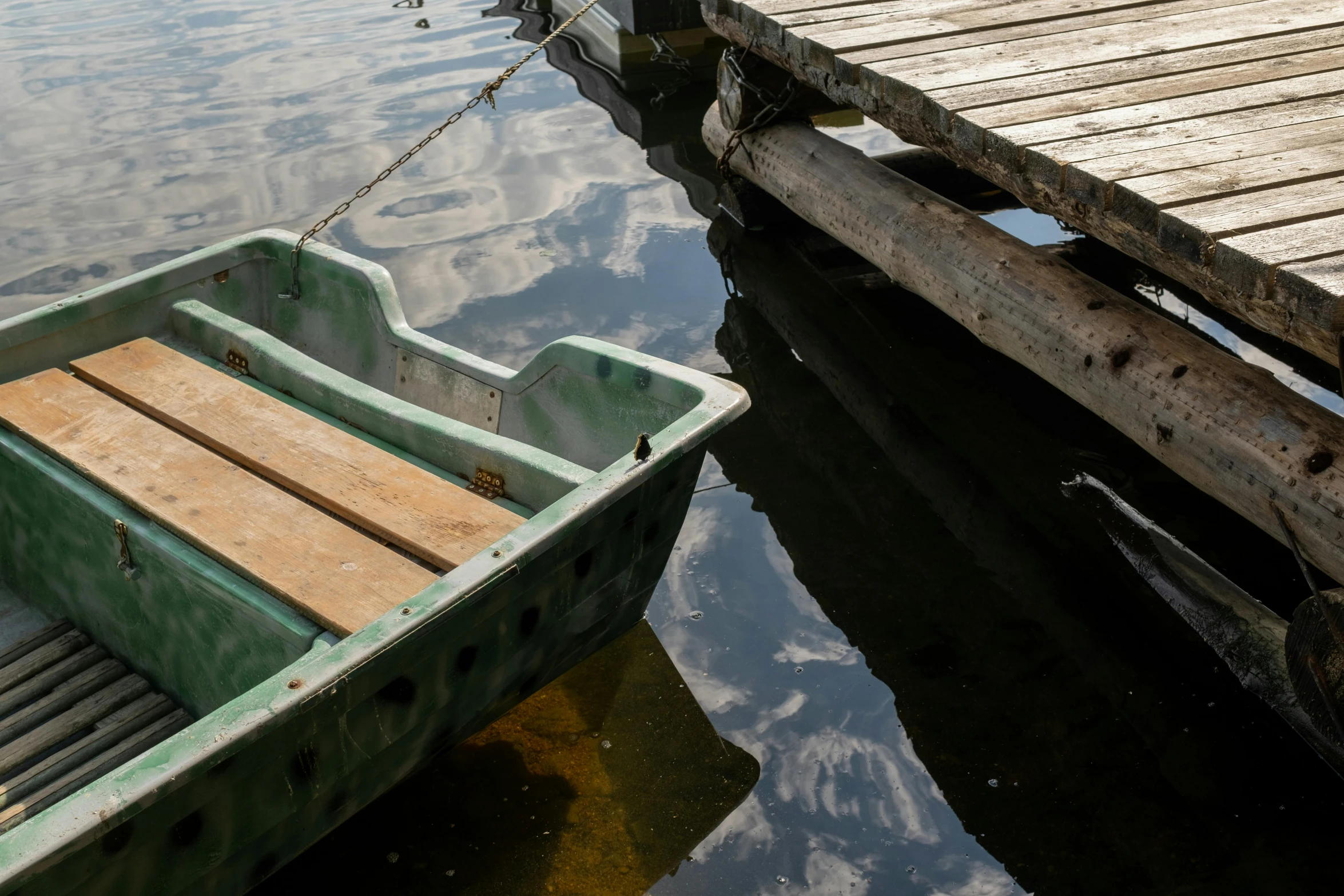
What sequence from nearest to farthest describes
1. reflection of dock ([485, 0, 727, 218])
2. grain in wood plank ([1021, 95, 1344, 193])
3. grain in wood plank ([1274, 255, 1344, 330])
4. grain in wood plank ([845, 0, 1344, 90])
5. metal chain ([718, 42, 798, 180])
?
grain in wood plank ([1274, 255, 1344, 330]), grain in wood plank ([1021, 95, 1344, 193]), grain in wood plank ([845, 0, 1344, 90]), metal chain ([718, 42, 798, 180]), reflection of dock ([485, 0, 727, 218])

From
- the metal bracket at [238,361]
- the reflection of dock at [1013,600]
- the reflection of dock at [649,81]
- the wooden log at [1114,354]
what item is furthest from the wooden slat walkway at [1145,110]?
the metal bracket at [238,361]

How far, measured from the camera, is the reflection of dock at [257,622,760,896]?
303 cm

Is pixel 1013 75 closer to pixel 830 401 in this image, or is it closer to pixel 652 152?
pixel 830 401

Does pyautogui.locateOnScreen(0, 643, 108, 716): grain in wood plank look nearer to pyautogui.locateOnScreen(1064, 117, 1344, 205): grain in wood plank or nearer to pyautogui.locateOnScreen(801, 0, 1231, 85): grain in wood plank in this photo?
pyautogui.locateOnScreen(1064, 117, 1344, 205): grain in wood plank

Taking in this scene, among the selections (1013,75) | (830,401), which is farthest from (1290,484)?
(830,401)

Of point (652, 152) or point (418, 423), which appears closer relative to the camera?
point (418, 423)

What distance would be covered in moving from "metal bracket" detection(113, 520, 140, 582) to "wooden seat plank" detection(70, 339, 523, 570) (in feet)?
1.27

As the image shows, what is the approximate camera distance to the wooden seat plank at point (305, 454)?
119 inches

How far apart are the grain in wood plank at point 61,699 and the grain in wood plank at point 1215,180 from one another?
3072mm

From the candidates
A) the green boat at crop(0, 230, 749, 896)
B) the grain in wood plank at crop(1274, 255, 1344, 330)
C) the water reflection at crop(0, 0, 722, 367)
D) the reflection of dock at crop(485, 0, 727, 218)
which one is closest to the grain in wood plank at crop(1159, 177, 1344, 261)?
the grain in wood plank at crop(1274, 255, 1344, 330)

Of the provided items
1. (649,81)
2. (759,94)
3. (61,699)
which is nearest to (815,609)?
(61,699)

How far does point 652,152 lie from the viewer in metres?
7.90

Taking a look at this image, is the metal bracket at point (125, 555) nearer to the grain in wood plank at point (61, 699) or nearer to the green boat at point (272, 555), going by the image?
the green boat at point (272, 555)

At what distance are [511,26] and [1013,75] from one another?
24.1 feet
